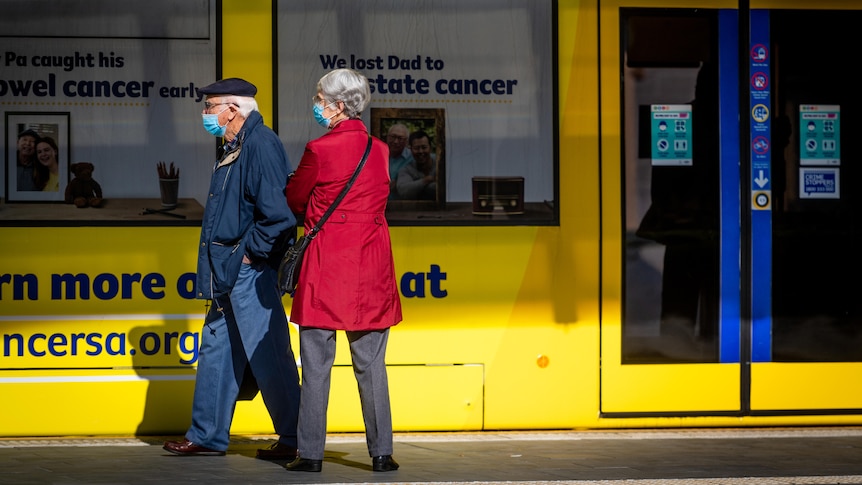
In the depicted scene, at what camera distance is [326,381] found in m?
5.98

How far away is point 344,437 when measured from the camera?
714 centimetres

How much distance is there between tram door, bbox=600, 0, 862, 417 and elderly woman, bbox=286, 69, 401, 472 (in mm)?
1729

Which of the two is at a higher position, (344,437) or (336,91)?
(336,91)

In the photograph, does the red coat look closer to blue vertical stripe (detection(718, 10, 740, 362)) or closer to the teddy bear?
the teddy bear

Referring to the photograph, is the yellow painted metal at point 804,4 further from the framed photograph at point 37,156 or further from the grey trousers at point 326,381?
the framed photograph at point 37,156

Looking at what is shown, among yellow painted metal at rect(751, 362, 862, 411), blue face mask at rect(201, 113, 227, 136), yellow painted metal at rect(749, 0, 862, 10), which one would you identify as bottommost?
yellow painted metal at rect(751, 362, 862, 411)

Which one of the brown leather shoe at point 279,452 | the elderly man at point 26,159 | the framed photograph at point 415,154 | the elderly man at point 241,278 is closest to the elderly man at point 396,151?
the framed photograph at point 415,154

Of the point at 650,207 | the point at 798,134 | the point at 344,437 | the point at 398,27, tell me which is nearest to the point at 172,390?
the point at 344,437

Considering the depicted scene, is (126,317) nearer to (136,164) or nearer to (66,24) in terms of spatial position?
(136,164)

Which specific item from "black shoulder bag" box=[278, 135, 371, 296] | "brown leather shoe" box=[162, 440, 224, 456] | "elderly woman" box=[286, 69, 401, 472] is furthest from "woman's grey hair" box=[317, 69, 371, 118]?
"brown leather shoe" box=[162, 440, 224, 456]

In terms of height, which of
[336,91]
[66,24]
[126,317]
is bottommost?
[126,317]

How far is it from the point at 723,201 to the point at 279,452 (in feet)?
8.88

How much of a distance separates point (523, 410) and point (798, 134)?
6.74ft

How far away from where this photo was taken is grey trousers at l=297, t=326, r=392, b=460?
5945mm
